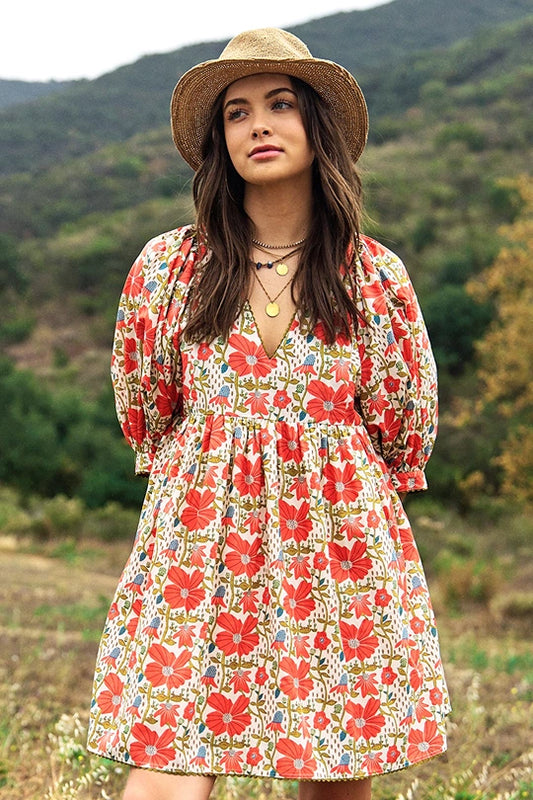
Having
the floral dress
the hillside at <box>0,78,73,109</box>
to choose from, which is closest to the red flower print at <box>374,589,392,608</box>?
the floral dress

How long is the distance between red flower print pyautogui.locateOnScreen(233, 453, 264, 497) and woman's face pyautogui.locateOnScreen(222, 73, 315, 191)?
689 millimetres

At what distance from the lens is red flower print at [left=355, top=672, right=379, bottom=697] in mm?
2469

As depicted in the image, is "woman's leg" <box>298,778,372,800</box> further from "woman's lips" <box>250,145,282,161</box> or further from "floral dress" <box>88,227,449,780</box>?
"woman's lips" <box>250,145,282,161</box>

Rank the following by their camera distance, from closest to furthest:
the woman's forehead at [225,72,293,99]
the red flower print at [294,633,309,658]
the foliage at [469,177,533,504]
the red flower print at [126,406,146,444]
Answer: 1. the red flower print at [294,633,309,658]
2. the woman's forehead at [225,72,293,99]
3. the red flower print at [126,406,146,444]
4. the foliage at [469,177,533,504]

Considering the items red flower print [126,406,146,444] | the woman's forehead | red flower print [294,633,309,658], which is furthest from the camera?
red flower print [126,406,146,444]

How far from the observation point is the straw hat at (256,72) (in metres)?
2.62

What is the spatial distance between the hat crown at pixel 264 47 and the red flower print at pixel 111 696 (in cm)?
147

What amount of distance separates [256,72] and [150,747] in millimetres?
1579

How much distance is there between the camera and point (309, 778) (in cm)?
236

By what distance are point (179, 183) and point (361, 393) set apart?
952 millimetres

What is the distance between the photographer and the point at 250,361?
2551 mm

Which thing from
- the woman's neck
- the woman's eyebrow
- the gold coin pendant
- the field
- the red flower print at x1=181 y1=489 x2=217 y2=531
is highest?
the woman's eyebrow

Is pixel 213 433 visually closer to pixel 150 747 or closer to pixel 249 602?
pixel 249 602

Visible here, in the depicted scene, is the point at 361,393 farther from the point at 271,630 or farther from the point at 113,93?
the point at 113,93
